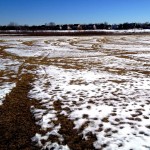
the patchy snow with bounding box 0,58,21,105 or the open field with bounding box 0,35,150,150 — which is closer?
the open field with bounding box 0,35,150,150

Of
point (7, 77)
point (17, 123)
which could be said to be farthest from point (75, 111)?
point (7, 77)

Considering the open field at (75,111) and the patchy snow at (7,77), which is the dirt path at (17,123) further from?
the patchy snow at (7,77)

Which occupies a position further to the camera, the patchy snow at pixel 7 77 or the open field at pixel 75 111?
the patchy snow at pixel 7 77

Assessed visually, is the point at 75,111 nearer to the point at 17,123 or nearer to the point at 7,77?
the point at 17,123

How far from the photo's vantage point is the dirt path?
795cm

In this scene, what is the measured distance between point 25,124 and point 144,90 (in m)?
6.76

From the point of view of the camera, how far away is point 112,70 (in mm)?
20156

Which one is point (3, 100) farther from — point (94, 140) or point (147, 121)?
point (147, 121)

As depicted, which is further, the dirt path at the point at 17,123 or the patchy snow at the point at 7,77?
the patchy snow at the point at 7,77

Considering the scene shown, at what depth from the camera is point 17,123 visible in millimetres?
9523

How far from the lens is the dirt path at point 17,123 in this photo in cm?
795

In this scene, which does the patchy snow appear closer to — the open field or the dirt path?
the open field

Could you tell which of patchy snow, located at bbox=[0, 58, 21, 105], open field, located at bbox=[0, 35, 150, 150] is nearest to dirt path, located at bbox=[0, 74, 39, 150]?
open field, located at bbox=[0, 35, 150, 150]


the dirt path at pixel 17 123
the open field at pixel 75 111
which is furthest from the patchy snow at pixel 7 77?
the dirt path at pixel 17 123
